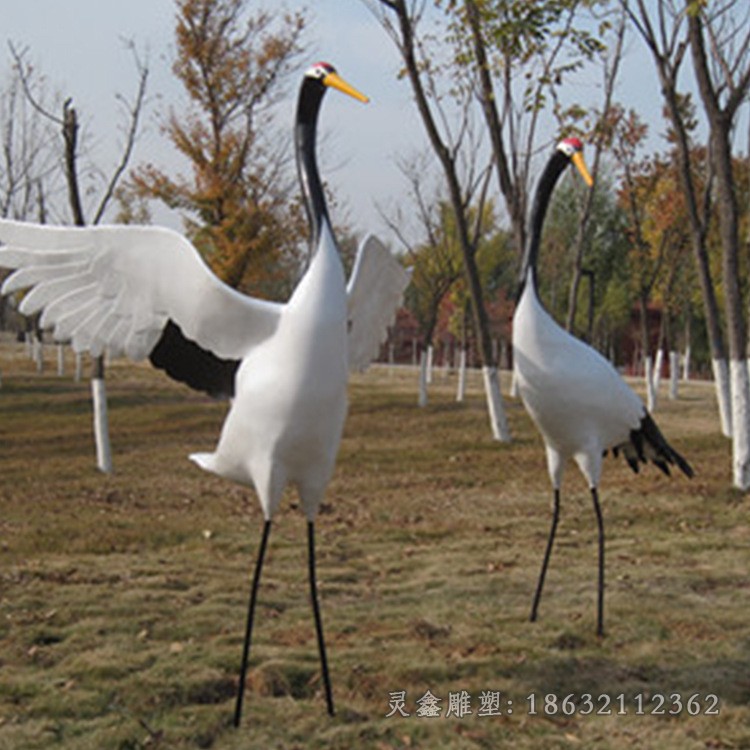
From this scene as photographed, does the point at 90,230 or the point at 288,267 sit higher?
the point at 288,267

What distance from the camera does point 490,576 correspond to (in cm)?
599

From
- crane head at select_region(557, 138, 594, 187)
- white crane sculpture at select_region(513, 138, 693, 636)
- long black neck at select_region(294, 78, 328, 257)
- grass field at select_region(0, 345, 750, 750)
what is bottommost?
grass field at select_region(0, 345, 750, 750)

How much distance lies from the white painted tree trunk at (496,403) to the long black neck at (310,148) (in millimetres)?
8501

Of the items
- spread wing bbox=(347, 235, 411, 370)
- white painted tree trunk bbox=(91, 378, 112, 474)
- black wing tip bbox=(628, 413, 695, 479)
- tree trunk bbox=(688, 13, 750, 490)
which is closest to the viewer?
spread wing bbox=(347, 235, 411, 370)

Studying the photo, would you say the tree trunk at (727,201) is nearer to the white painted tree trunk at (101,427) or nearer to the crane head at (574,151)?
the crane head at (574,151)

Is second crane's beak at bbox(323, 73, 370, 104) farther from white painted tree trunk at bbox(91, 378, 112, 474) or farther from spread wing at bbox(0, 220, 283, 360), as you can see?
white painted tree trunk at bbox(91, 378, 112, 474)

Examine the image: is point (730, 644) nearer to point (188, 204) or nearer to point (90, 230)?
point (90, 230)

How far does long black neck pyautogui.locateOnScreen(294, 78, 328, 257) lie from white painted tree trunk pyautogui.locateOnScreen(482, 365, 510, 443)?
850 cm

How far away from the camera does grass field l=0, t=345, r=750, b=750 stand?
376 cm

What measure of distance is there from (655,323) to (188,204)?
25359 millimetres

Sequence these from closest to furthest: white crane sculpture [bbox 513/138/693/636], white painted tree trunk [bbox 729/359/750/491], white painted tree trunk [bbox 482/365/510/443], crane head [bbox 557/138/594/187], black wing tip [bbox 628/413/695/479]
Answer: white crane sculpture [bbox 513/138/693/636] < crane head [bbox 557/138/594/187] < black wing tip [bbox 628/413/695/479] < white painted tree trunk [bbox 729/359/750/491] < white painted tree trunk [bbox 482/365/510/443]

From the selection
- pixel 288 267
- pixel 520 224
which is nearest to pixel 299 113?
pixel 520 224

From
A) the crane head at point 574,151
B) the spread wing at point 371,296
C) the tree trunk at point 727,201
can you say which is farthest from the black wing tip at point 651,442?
the tree trunk at point 727,201

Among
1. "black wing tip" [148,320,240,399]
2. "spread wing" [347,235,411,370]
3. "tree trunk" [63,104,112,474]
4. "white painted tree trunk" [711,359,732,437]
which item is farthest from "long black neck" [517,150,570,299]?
"white painted tree trunk" [711,359,732,437]
